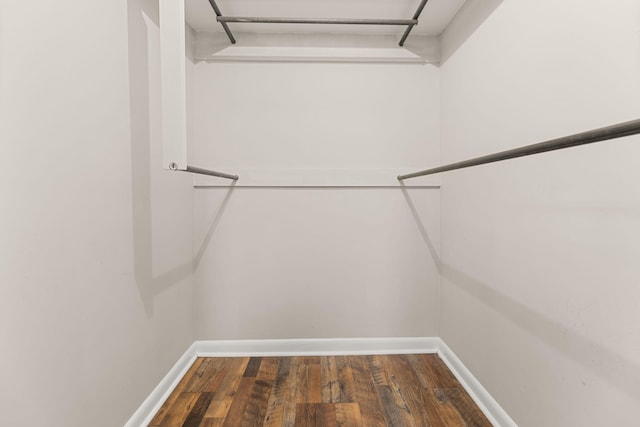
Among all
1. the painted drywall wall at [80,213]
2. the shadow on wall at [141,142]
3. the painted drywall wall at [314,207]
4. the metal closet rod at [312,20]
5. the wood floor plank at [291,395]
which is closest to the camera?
the painted drywall wall at [80,213]

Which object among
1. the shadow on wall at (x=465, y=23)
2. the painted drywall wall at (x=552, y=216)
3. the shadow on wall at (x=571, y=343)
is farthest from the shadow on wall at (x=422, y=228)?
the shadow on wall at (x=465, y=23)

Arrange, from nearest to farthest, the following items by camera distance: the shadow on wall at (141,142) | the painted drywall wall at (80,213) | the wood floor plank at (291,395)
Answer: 1. the painted drywall wall at (80,213)
2. the shadow on wall at (141,142)
3. the wood floor plank at (291,395)

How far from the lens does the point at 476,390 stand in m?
1.44

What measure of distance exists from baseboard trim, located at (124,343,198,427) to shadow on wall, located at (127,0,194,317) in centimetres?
37

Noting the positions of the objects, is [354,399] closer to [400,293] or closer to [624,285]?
[400,293]

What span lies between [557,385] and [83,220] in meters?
1.62

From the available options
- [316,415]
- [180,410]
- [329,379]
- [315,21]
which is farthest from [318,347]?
[315,21]

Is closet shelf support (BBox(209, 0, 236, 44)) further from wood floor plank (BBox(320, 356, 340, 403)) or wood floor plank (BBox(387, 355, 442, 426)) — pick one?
wood floor plank (BBox(387, 355, 442, 426))

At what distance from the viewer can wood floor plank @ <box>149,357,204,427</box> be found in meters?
1.32

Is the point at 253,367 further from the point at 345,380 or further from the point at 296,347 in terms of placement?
the point at 345,380

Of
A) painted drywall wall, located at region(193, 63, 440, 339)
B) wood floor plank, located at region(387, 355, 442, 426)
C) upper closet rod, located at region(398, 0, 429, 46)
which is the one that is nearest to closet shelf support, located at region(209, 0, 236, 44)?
painted drywall wall, located at region(193, 63, 440, 339)

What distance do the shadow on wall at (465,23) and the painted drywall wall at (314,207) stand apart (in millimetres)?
161

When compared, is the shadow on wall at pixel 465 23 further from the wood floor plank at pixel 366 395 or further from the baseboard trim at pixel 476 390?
the wood floor plank at pixel 366 395

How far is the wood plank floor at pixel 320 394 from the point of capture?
4.31ft
